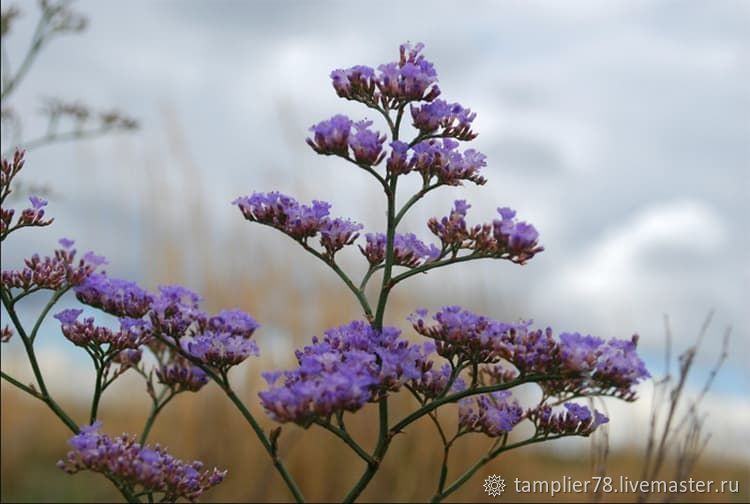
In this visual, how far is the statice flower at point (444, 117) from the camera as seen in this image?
220cm

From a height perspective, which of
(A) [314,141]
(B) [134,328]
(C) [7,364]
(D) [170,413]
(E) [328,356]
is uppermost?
(C) [7,364]

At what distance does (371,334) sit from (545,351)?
0.42 m

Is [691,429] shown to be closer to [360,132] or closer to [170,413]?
[360,132]

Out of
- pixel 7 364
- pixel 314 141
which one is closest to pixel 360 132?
pixel 314 141

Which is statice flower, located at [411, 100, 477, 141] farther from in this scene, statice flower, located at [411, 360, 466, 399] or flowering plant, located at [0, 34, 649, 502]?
statice flower, located at [411, 360, 466, 399]

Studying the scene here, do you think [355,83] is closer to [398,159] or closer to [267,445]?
[398,159]

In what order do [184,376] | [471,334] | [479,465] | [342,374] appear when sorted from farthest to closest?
[184,376] < [479,465] < [471,334] < [342,374]

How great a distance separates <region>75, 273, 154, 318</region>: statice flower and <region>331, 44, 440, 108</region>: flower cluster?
2.45 ft

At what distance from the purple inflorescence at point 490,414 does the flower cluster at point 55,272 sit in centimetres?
108

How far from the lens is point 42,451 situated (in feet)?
29.3

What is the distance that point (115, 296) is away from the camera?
238 centimetres

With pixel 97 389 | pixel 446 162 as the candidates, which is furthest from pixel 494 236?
pixel 97 389

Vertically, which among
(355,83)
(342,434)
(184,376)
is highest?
(355,83)

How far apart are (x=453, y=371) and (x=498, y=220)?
39 centimetres
